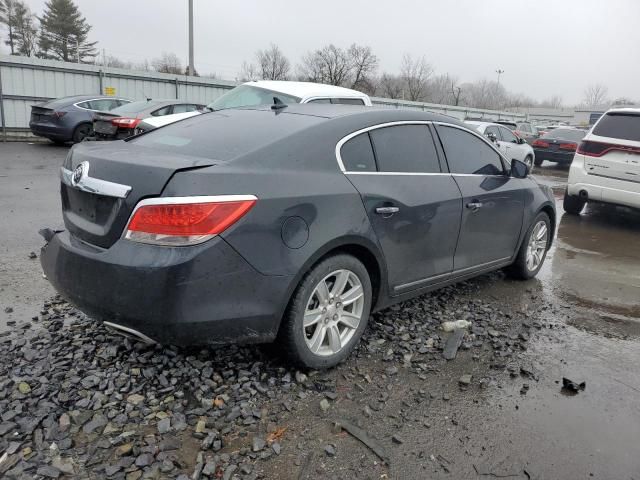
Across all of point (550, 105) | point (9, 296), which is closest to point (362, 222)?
point (9, 296)

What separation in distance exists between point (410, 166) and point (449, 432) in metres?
1.85

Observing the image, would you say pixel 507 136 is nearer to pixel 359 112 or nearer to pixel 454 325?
pixel 454 325

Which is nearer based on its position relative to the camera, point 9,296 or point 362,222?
point 362,222

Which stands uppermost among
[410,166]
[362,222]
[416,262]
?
[410,166]

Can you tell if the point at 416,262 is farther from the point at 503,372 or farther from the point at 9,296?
the point at 9,296

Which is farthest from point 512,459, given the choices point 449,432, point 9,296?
point 9,296

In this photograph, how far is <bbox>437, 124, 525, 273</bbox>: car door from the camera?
4148mm

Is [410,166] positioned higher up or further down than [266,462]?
higher up

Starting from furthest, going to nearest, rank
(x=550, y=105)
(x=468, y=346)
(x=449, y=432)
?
(x=550, y=105) < (x=468, y=346) < (x=449, y=432)

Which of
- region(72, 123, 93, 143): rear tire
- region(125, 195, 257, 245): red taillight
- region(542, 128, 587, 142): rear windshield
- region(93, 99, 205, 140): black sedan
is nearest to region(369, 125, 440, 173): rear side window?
region(125, 195, 257, 245): red taillight

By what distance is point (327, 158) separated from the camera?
10.4ft

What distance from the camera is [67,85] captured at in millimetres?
18094

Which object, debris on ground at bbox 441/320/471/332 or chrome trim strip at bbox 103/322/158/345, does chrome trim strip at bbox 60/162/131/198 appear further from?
debris on ground at bbox 441/320/471/332

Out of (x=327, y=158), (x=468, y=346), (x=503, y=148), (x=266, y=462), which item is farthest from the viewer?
(x=503, y=148)
